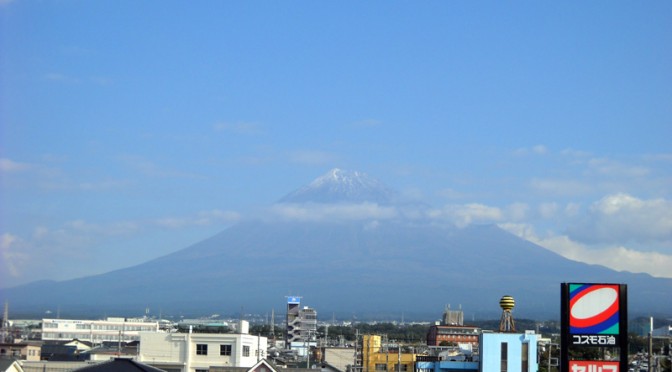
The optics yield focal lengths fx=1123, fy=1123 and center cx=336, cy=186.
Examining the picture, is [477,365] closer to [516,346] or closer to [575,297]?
[516,346]

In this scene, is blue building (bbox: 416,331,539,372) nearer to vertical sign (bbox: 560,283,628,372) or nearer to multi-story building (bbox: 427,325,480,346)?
vertical sign (bbox: 560,283,628,372)

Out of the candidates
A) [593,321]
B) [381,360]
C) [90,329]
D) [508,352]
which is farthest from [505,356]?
[90,329]

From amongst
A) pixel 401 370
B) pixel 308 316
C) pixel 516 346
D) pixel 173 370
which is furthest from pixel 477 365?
pixel 308 316

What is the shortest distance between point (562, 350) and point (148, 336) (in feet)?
92.4

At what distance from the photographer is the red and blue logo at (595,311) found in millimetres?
23219

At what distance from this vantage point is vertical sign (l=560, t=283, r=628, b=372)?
76.2 feet

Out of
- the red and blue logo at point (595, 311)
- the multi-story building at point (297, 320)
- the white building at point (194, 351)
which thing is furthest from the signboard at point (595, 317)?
the multi-story building at point (297, 320)

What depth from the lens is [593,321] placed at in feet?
76.4

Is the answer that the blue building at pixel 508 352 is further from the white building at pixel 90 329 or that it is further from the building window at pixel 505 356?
the white building at pixel 90 329

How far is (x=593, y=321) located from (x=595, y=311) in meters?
0.22

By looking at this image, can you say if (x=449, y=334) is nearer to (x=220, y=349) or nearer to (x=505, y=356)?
(x=220, y=349)

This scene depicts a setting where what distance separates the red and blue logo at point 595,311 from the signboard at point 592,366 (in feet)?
2.24

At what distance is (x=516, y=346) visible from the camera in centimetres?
4447

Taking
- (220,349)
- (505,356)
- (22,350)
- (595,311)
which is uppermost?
(595,311)
